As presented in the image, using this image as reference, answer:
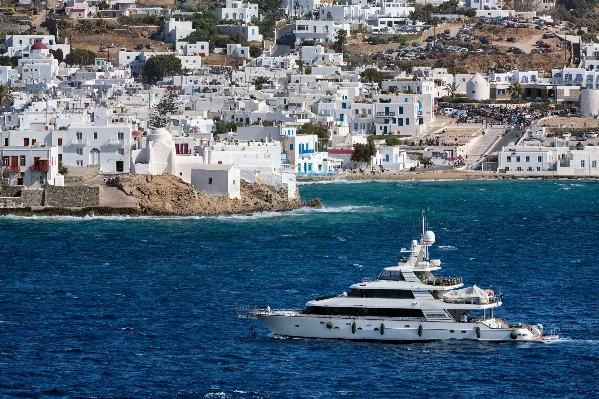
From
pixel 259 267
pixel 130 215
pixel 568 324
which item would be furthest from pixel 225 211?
pixel 568 324

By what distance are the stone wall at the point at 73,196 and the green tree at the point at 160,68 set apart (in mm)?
81149

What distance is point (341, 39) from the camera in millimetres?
179375

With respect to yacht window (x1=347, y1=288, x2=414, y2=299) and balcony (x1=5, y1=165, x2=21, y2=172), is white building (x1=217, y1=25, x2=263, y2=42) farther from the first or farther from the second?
yacht window (x1=347, y1=288, x2=414, y2=299)

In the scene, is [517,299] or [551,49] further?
[551,49]

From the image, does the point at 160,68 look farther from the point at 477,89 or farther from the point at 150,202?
the point at 150,202

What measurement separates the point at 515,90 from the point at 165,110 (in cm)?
4631

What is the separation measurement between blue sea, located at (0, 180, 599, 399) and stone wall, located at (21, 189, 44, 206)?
1423 mm

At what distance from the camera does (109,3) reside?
193000 mm

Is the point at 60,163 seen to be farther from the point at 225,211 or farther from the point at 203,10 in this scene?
the point at 203,10

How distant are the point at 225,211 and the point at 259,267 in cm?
2006

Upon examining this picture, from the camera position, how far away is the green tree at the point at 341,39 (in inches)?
7037

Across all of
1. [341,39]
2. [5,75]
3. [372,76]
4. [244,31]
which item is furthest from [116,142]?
[244,31]

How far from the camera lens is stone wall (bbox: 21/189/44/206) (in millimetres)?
82375

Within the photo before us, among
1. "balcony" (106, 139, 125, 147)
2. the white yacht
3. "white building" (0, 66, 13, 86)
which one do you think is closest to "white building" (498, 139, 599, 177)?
"balcony" (106, 139, 125, 147)
